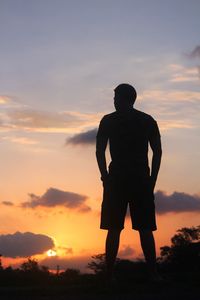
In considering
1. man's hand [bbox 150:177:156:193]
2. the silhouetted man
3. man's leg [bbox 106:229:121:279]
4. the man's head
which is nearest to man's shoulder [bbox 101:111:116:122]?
the silhouetted man

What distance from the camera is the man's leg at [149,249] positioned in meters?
6.83

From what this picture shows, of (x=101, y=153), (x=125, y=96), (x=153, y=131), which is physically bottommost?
(x=101, y=153)

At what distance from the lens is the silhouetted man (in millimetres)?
6941

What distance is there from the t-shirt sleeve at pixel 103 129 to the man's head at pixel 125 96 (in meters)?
0.29

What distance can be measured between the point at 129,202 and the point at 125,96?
1.53 m

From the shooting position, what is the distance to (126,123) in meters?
7.14

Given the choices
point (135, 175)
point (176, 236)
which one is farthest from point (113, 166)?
point (176, 236)

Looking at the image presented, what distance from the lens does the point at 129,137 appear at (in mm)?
7090

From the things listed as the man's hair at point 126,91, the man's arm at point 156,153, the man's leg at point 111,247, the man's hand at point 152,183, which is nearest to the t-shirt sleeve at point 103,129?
the man's hair at point 126,91

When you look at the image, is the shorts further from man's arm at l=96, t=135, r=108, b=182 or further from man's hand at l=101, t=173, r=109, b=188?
man's arm at l=96, t=135, r=108, b=182

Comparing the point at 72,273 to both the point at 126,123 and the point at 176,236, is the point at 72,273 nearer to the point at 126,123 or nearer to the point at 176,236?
the point at 126,123

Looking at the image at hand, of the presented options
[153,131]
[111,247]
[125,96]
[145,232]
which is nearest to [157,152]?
[153,131]

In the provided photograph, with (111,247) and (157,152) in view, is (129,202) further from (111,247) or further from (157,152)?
(157,152)

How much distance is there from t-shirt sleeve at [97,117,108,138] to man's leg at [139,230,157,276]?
1.50 meters
